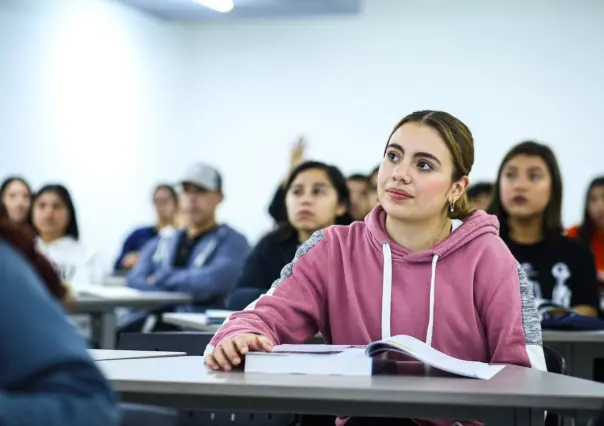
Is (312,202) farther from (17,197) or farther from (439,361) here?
(17,197)

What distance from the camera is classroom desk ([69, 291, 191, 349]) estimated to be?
4.82 meters

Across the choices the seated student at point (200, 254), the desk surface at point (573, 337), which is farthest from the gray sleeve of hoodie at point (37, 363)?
the seated student at point (200, 254)

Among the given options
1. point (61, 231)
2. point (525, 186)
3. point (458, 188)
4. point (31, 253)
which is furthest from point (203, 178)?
point (31, 253)

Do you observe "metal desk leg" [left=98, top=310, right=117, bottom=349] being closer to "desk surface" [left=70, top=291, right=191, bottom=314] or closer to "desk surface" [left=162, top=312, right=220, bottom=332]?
"desk surface" [left=70, top=291, right=191, bottom=314]

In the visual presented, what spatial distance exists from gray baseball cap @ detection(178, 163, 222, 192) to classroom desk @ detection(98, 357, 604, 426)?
157 inches

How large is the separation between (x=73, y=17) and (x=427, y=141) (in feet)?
21.3

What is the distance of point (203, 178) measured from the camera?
5.67 m

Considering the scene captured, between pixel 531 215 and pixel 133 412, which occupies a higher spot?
pixel 531 215

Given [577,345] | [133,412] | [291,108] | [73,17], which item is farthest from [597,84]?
[133,412]

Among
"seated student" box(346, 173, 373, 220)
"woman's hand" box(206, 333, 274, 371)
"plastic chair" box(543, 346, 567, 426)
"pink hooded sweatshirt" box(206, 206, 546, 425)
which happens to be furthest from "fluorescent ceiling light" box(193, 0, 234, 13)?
"woman's hand" box(206, 333, 274, 371)

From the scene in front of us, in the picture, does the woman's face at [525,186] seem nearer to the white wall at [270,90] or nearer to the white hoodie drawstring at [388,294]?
the white hoodie drawstring at [388,294]

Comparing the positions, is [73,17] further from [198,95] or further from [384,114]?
[384,114]

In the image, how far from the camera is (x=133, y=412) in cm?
294

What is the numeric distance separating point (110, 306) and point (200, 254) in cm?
71
